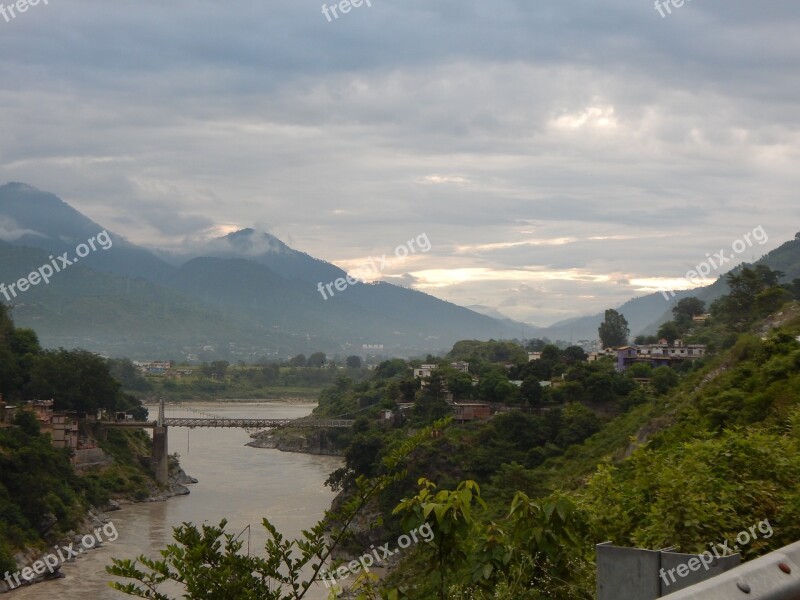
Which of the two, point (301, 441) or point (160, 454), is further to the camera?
point (301, 441)

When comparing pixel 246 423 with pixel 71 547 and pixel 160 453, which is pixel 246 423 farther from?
pixel 71 547

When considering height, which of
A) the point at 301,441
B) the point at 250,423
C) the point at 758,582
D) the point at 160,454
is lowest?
the point at 301,441

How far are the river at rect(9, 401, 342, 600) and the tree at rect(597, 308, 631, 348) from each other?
57.5 feet

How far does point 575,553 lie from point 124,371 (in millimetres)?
65034

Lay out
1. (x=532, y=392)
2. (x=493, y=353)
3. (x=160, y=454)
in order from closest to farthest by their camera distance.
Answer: (x=532, y=392)
(x=160, y=454)
(x=493, y=353)

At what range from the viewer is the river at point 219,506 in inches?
741

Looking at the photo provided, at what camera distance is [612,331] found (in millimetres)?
50500

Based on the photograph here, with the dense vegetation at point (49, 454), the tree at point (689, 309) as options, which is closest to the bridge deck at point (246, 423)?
the dense vegetation at point (49, 454)

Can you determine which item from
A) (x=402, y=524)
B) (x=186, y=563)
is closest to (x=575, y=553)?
(x=402, y=524)

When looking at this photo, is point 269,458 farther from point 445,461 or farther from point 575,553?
point 575,553

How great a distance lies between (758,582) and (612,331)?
4975 cm

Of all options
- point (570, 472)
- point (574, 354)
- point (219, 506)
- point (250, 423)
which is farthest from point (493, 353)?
point (570, 472)

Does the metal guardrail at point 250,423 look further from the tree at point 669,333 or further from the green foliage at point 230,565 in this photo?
the green foliage at point 230,565

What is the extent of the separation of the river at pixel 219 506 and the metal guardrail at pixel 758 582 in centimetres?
1435
